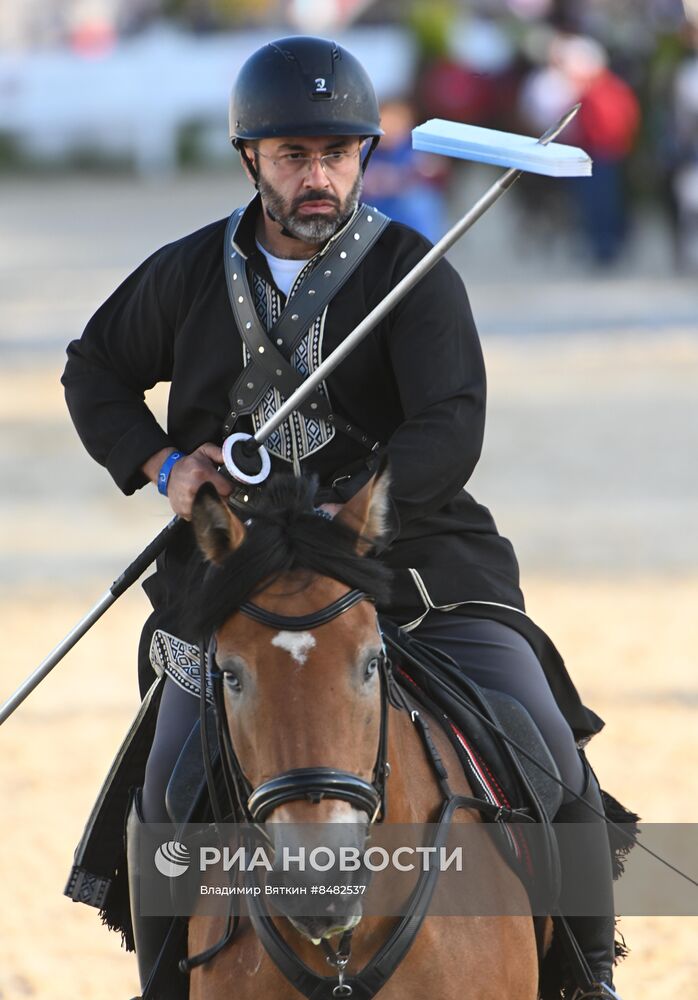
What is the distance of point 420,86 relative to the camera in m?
27.1

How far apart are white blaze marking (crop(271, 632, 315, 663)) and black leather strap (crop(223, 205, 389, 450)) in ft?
2.77

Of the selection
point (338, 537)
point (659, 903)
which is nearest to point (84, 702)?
point (659, 903)

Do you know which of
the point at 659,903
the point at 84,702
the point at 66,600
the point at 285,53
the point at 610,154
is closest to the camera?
the point at 285,53

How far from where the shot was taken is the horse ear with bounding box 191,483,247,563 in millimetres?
3264

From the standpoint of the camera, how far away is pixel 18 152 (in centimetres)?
3334

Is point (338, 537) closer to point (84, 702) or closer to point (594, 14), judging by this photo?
point (84, 702)

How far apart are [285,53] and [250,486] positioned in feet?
3.43

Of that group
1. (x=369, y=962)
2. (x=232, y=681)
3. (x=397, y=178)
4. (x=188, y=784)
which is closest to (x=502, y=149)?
(x=232, y=681)

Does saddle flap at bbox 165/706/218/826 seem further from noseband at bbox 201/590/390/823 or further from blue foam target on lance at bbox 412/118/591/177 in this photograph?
blue foam target on lance at bbox 412/118/591/177

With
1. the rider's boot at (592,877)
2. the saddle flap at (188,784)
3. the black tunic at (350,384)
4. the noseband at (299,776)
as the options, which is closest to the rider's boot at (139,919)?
the saddle flap at (188,784)

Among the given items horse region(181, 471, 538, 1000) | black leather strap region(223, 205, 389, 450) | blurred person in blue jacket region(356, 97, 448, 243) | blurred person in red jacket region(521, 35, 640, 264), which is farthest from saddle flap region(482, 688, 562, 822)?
blurred person in red jacket region(521, 35, 640, 264)

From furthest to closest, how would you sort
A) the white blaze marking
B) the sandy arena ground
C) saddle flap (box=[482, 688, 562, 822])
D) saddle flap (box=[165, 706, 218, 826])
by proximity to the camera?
the sandy arena ground < saddle flap (box=[482, 688, 562, 822]) < saddle flap (box=[165, 706, 218, 826]) < the white blaze marking

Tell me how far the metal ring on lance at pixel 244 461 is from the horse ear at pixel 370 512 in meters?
0.34

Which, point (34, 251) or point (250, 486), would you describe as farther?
point (34, 251)
